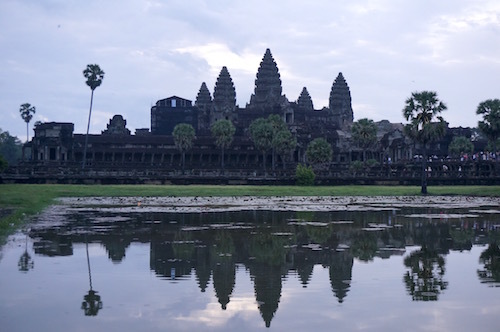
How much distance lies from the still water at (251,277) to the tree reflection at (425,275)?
40 millimetres

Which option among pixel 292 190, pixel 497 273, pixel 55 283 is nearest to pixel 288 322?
pixel 55 283

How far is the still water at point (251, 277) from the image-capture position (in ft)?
51.0

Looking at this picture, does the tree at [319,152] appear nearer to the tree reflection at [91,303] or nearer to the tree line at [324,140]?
the tree line at [324,140]

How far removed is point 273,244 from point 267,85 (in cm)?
12144

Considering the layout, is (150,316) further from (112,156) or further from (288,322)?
(112,156)

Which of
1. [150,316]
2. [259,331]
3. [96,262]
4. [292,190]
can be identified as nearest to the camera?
[259,331]

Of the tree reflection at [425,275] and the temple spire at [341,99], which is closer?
the tree reflection at [425,275]

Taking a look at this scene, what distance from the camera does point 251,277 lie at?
20.6 m

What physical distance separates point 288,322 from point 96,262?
10061 mm

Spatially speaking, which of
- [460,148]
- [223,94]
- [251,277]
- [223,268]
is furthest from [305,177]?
[223,94]

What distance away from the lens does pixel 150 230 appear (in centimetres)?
3412

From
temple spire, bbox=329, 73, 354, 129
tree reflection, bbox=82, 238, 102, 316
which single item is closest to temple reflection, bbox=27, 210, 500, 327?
tree reflection, bbox=82, 238, 102, 316

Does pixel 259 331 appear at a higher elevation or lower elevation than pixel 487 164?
lower

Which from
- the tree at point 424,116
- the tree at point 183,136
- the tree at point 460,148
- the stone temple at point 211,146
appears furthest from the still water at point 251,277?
the tree at point 460,148
